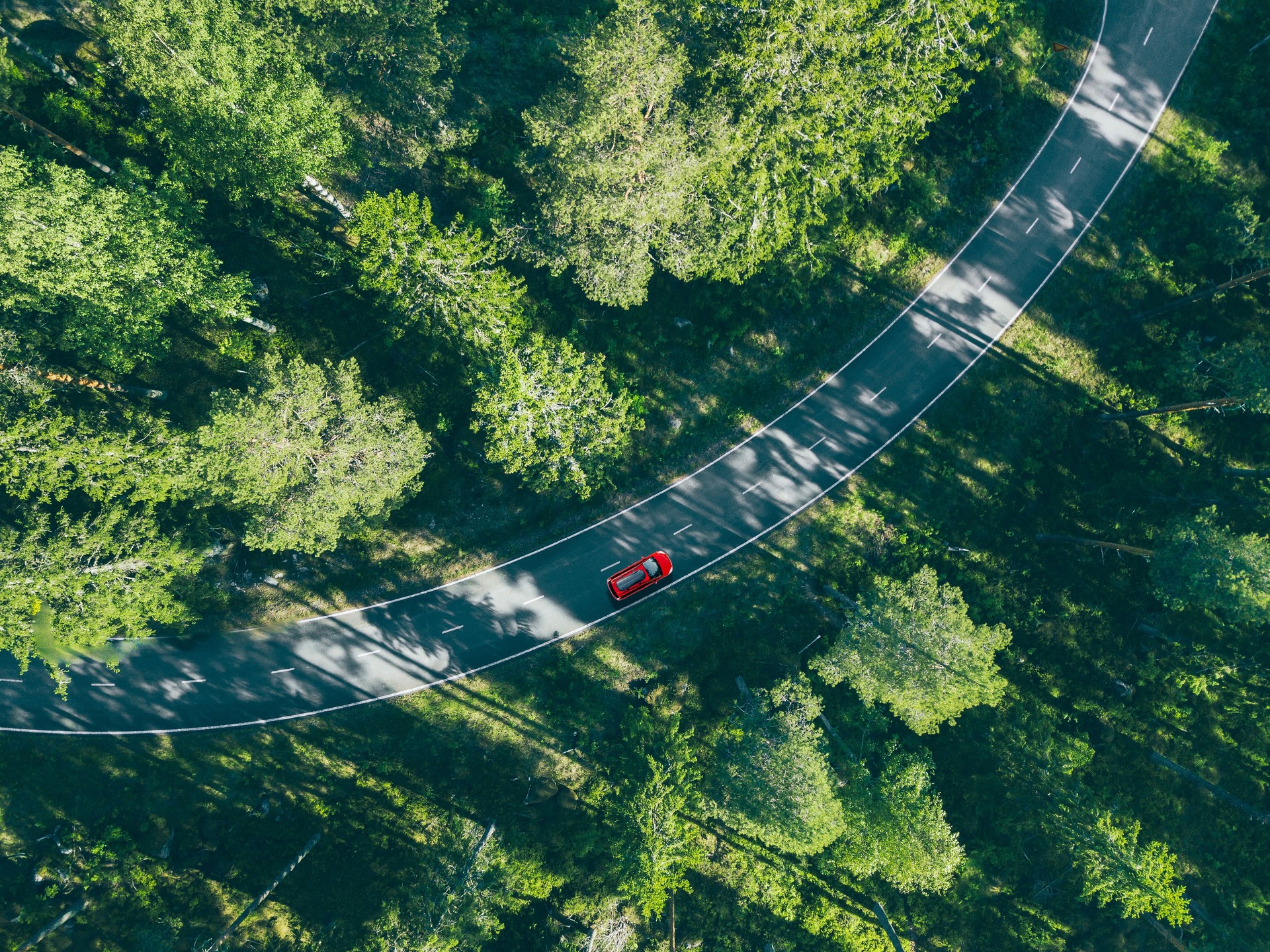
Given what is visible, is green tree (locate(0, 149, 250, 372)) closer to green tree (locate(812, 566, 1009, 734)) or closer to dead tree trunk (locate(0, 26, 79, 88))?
dead tree trunk (locate(0, 26, 79, 88))

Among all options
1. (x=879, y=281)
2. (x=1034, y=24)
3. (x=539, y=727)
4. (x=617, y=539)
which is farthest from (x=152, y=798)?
(x=1034, y=24)

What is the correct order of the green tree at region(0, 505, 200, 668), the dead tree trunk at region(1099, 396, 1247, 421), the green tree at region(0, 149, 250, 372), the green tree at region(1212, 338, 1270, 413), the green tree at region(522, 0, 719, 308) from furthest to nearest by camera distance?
the dead tree trunk at region(1099, 396, 1247, 421)
the green tree at region(1212, 338, 1270, 413)
the green tree at region(0, 505, 200, 668)
the green tree at region(522, 0, 719, 308)
the green tree at region(0, 149, 250, 372)

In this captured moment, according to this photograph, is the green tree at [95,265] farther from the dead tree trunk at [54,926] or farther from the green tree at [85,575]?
the dead tree trunk at [54,926]

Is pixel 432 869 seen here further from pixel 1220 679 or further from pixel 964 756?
pixel 1220 679

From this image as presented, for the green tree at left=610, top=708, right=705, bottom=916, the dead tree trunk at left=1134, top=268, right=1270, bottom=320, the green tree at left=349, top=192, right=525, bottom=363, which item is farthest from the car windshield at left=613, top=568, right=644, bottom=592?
the dead tree trunk at left=1134, top=268, right=1270, bottom=320

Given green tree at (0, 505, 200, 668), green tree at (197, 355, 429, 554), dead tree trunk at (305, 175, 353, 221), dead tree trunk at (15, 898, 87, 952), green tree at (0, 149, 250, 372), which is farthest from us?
dead tree trunk at (15, 898, 87, 952)

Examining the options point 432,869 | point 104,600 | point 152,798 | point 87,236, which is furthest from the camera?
point 152,798
